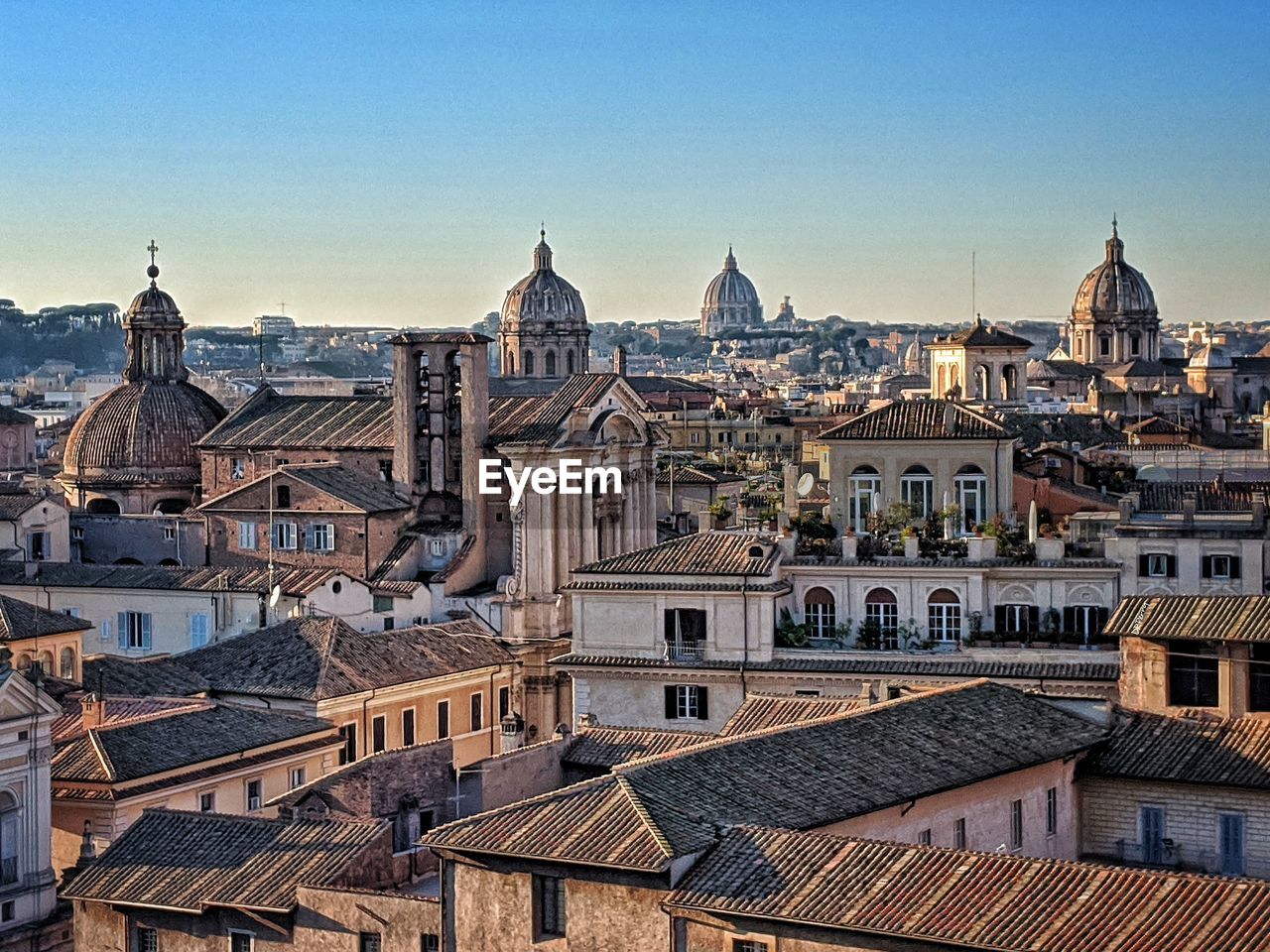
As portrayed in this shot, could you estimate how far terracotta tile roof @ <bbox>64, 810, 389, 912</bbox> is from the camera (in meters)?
23.0

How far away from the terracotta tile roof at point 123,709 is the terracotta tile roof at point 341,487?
12498 millimetres

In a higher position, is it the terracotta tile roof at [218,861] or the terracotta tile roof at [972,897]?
the terracotta tile roof at [972,897]

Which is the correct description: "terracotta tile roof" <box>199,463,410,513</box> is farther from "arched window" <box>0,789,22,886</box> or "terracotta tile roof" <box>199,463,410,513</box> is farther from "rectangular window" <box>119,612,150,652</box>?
"arched window" <box>0,789,22,886</box>

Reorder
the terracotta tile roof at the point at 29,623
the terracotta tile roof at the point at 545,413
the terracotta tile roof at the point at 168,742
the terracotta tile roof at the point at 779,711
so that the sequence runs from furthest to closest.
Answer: the terracotta tile roof at the point at 545,413, the terracotta tile roof at the point at 29,623, the terracotta tile roof at the point at 168,742, the terracotta tile roof at the point at 779,711

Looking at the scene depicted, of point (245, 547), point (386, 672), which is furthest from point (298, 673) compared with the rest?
point (245, 547)

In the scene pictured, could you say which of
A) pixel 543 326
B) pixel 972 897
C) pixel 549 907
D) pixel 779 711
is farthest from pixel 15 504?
pixel 543 326

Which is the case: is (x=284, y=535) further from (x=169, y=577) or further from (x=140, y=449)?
(x=140, y=449)

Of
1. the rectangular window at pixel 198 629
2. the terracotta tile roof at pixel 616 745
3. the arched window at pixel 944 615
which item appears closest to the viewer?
the terracotta tile roof at pixel 616 745

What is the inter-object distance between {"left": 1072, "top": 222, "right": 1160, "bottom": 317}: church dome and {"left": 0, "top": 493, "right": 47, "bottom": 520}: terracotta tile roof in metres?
84.2

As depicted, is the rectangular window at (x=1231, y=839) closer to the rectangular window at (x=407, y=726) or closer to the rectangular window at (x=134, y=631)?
the rectangular window at (x=407, y=726)

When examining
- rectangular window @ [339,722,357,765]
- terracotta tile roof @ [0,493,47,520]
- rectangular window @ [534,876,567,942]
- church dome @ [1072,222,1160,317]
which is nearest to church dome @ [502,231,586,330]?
church dome @ [1072,222,1160,317]

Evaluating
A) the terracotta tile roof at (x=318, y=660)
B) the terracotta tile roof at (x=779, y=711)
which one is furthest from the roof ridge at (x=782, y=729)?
the terracotta tile roof at (x=318, y=660)

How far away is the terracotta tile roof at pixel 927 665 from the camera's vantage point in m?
32.3

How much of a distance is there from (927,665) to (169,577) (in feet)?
51.6
